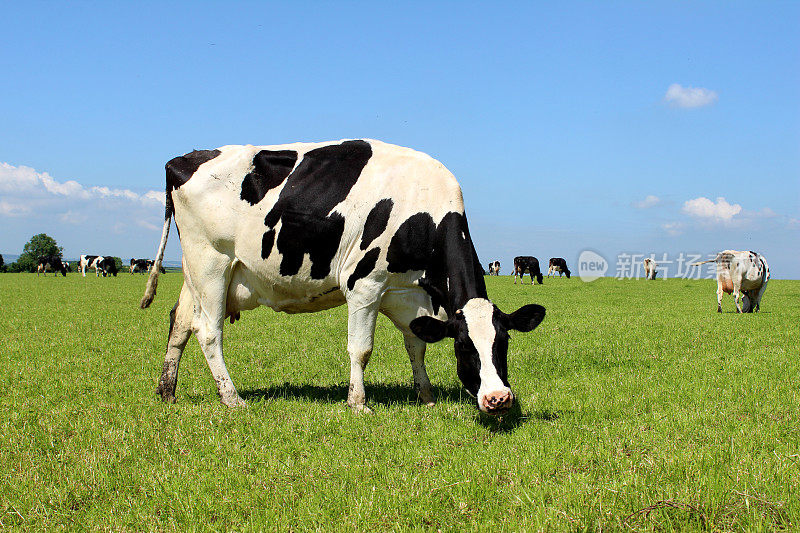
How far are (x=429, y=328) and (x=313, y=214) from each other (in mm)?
2091

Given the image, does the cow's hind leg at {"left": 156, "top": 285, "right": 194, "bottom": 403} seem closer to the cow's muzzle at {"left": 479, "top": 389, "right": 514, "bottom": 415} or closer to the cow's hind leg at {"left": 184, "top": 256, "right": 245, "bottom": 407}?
the cow's hind leg at {"left": 184, "top": 256, "right": 245, "bottom": 407}

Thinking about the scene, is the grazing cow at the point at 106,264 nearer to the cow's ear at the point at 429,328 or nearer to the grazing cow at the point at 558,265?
the grazing cow at the point at 558,265

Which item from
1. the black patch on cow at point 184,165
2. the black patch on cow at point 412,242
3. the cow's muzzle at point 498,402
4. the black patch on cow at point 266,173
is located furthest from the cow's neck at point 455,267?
the black patch on cow at point 184,165

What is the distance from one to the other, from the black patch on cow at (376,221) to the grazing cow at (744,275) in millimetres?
17572

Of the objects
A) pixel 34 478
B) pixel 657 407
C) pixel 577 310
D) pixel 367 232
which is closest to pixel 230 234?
pixel 367 232

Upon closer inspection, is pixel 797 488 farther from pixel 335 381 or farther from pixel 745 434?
pixel 335 381

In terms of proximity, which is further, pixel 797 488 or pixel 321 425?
pixel 321 425

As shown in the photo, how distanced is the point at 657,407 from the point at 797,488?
2427 millimetres

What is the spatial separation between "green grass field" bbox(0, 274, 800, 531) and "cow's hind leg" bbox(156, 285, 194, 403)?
8.4 inches

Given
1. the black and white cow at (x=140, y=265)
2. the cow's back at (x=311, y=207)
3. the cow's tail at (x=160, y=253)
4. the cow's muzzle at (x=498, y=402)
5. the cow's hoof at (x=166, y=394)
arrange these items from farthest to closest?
1. the black and white cow at (x=140, y=265)
2. the cow's tail at (x=160, y=253)
3. the cow's hoof at (x=166, y=394)
4. the cow's back at (x=311, y=207)
5. the cow's muzzle at (x=498, y=402)

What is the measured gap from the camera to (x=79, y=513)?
13.6 feet

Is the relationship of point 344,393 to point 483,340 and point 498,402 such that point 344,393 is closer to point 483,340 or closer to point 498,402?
point 483,340

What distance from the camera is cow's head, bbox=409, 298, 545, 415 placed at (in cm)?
544

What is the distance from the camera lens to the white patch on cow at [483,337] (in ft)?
18.0
